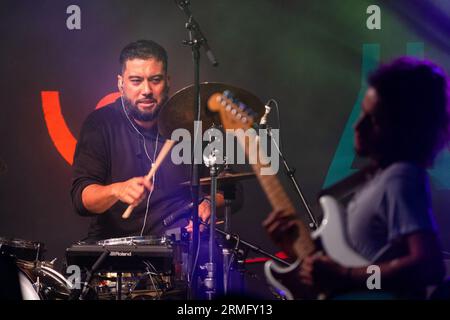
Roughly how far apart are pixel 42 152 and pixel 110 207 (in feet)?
2.73

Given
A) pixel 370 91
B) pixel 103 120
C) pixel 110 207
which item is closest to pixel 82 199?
pixel 110 207

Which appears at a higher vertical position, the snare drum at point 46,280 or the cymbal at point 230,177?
the cymbal at point 230,177

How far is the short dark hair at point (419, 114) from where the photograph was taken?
2.32m

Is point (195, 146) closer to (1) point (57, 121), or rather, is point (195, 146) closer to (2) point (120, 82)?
(2) point (120, 82)

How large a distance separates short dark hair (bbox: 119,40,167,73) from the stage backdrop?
0.15 m

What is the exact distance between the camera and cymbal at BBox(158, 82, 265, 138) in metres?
3.37

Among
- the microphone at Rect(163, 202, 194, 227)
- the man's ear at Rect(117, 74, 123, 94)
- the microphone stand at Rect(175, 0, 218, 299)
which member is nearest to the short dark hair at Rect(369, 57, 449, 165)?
the microphone stand at Rect(175, 0, 218, 299)

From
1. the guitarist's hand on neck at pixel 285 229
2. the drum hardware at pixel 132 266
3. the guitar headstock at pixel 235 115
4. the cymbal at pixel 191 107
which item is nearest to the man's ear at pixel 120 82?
the cymbal at pixel 191 107

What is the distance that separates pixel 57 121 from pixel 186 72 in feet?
3.36

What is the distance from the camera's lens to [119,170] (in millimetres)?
4250

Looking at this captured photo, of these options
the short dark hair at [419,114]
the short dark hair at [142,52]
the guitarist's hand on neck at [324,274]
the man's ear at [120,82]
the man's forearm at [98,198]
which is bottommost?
the guitarist's hand on neck at [324,274]

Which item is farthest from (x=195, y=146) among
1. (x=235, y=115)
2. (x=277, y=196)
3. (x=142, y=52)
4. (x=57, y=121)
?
(x=57, y=121)

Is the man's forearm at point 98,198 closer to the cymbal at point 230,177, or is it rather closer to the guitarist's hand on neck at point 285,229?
the cymbal at point 230,177
